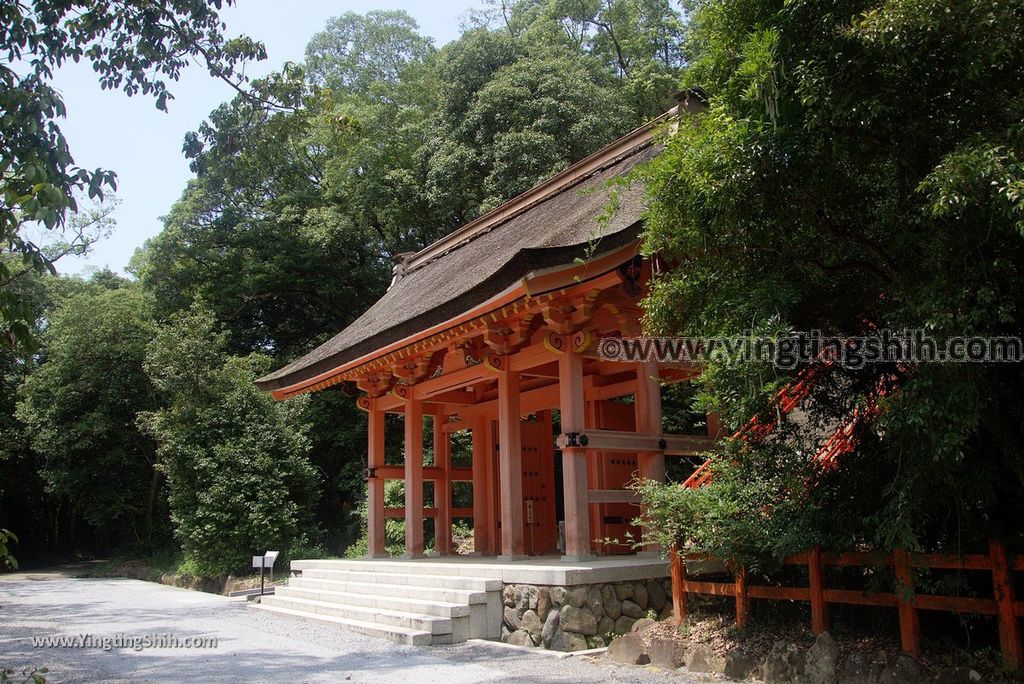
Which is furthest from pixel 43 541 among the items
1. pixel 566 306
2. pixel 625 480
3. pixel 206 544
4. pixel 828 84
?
pixel 828 84

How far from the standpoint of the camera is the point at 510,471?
28.7ft

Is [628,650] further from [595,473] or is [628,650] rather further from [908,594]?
[595,473]

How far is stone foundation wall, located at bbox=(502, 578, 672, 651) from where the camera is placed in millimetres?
7082

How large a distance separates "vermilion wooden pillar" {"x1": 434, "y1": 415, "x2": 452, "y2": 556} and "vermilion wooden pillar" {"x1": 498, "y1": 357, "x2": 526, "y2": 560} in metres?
3.48

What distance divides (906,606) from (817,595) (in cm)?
66

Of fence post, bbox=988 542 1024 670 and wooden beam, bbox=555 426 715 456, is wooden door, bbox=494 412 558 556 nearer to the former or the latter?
wooden beam, bbox=555 426 715 456

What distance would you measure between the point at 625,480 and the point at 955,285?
6.79 meters

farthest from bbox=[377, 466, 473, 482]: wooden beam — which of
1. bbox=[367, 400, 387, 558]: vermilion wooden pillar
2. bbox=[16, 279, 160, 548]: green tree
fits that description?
bbox=[16, 279, 160, 548]: green tree

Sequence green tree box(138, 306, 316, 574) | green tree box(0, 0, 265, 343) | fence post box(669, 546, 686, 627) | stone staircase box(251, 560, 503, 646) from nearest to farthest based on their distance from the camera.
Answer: green tree box(0, 0, 265, 343) < fence post box(669, 546, 686, 627) < stone staircase box(251, 560, 503, 646) < green tree box(138, 306, 316, 574)

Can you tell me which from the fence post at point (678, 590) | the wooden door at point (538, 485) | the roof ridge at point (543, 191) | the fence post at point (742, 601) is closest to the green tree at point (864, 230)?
the fence post at point (742, 601)

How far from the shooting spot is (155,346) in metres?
18.4

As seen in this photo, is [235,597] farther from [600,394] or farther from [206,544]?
[600,394]

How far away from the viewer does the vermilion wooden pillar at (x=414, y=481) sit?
10.9m

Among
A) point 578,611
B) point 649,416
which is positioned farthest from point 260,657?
point 649,416
